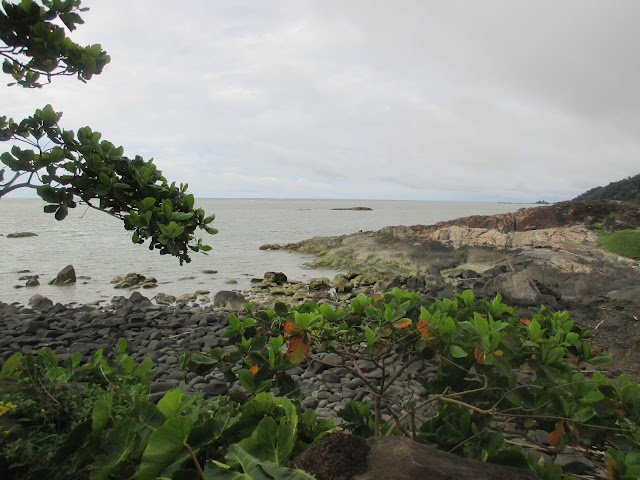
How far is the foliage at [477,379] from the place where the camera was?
175 cm

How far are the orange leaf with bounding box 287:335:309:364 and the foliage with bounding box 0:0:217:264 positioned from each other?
1254 mm

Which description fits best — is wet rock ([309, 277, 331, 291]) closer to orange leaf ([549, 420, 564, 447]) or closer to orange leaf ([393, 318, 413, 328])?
orange leaf ([393, 318, 413, 328])

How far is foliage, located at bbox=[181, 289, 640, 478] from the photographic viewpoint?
1751 millimetres

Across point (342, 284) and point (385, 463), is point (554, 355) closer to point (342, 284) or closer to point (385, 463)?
point (385, 463)

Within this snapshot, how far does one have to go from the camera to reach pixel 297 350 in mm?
1972

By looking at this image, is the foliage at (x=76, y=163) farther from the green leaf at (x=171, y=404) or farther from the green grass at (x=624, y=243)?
the green grass at (x=624, y=243)

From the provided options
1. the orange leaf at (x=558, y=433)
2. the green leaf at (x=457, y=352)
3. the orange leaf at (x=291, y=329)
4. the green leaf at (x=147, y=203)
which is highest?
the green leaf at (x=147, y=203)

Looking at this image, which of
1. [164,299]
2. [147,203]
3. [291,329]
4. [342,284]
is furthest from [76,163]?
[342,284]

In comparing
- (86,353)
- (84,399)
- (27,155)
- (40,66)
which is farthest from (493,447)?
(86,353)

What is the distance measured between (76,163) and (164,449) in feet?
8.07

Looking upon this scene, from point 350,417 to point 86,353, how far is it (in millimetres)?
6658

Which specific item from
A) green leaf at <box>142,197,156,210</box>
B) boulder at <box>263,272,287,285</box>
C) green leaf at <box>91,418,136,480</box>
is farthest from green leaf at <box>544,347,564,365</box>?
boulder at <box>263,272,287,285</box>

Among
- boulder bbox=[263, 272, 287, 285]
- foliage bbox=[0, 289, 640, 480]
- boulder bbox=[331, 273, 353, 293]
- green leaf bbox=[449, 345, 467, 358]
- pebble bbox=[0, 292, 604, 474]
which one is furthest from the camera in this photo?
boulder bbox=[263, 272, 287, 285]

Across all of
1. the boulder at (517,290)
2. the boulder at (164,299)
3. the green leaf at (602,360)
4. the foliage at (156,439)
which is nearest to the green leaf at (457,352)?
the foliage at (156,439)
